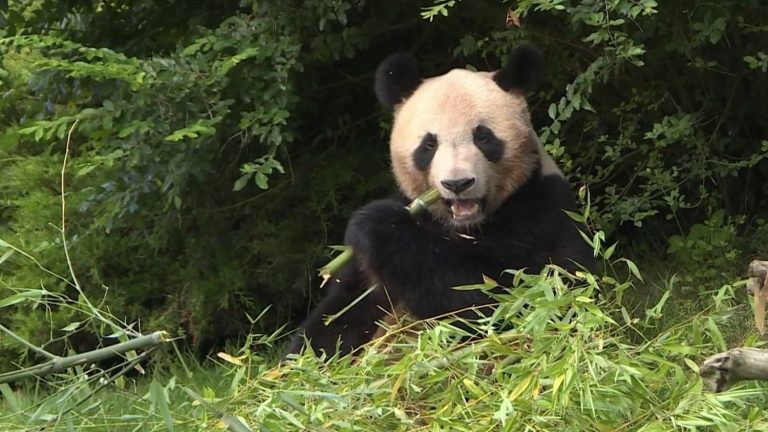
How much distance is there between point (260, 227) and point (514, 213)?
101 inches

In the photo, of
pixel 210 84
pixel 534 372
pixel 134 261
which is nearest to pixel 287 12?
pixel 210 84

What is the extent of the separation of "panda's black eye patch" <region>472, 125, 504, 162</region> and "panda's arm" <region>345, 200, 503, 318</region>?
1.29 feet

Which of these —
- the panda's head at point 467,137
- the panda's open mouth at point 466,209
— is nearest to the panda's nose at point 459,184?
the panda's head at point 467,137

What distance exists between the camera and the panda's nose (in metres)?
4.32

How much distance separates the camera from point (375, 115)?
6645mm

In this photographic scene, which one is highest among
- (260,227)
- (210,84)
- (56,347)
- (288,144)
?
(210,84)

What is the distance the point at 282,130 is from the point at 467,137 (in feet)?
5.27

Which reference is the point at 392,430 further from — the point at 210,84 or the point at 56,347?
the point at 56,347

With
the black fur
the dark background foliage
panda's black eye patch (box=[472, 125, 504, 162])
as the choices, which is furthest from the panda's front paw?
the dark background foliage

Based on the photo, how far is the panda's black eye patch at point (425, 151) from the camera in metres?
4.54

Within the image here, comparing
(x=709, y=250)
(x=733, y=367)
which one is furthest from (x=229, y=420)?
(x=709, y=250)

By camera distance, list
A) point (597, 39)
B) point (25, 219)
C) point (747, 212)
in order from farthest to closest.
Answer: point (25, 219)
point (747, 212)
point (597, 39)

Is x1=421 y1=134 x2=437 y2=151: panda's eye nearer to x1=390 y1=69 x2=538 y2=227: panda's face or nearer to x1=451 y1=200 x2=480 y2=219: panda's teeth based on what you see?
x1=390 y1=69 x2=538 y2=227: panda's face

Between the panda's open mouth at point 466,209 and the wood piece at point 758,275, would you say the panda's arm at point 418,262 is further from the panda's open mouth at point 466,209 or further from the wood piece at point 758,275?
the wood piece at point 758,275
